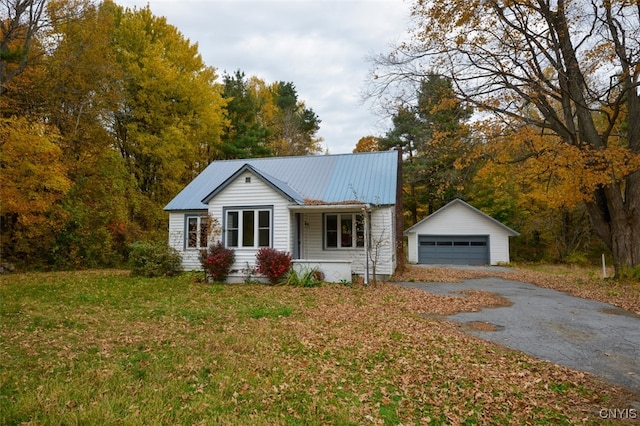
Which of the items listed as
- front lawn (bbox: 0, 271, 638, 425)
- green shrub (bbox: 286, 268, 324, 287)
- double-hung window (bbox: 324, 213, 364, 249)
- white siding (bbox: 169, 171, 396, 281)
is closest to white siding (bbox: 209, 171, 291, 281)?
white siding (bbox: 169, 171, 396, 281)

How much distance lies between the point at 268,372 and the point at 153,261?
12.1 meters

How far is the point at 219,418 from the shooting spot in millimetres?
3793

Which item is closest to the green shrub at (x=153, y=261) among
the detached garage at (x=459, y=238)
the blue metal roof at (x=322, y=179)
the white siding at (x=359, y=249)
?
the blue metal roof at (x=322, y=179)

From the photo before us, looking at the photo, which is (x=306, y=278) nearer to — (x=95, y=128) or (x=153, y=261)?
(x=153, y=261)

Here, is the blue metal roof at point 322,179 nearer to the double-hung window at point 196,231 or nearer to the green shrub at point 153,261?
the double-hung window at point 196,231

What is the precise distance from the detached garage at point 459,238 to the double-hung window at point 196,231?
1554cm

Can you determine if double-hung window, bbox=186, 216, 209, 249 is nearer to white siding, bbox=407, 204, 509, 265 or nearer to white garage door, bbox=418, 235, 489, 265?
white siding, bbox=407, 204, 509, 265

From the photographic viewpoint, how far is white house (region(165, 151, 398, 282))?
45.8 ft

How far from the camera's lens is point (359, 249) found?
1541 cm

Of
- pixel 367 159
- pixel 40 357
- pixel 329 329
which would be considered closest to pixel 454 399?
pixel 329 329

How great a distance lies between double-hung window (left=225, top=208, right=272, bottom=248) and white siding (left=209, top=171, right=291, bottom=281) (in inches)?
9.0

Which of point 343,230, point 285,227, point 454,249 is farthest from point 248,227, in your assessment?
point 454,249

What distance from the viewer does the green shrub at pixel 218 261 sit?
1358 cm

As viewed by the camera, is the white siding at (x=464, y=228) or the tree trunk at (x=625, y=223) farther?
the white siding at (x=464, y=228)
